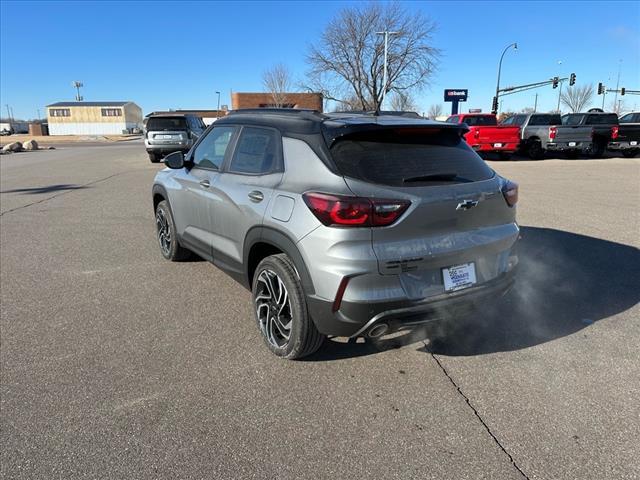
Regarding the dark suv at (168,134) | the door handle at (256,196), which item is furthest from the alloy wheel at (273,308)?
the dark suv at (168,134)

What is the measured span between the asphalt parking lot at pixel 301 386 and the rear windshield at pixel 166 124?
14335mm

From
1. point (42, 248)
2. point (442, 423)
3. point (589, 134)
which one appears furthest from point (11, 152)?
point (442, 423)

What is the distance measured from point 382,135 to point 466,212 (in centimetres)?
76

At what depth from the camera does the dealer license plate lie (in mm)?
2979

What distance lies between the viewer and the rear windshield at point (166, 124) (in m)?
18.6

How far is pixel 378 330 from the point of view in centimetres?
288

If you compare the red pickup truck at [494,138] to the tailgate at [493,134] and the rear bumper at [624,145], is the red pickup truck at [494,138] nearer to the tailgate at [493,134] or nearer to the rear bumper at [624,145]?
the tailgate at [493,134]

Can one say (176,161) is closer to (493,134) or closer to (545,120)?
(493,134)

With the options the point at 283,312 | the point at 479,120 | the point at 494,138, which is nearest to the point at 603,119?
the point at 479,120

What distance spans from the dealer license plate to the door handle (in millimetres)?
1382

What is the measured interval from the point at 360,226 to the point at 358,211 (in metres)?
0.09

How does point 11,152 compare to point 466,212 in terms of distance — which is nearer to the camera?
point 466,212

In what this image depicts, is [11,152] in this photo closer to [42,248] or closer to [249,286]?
[42,248]

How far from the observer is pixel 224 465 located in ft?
7.79
